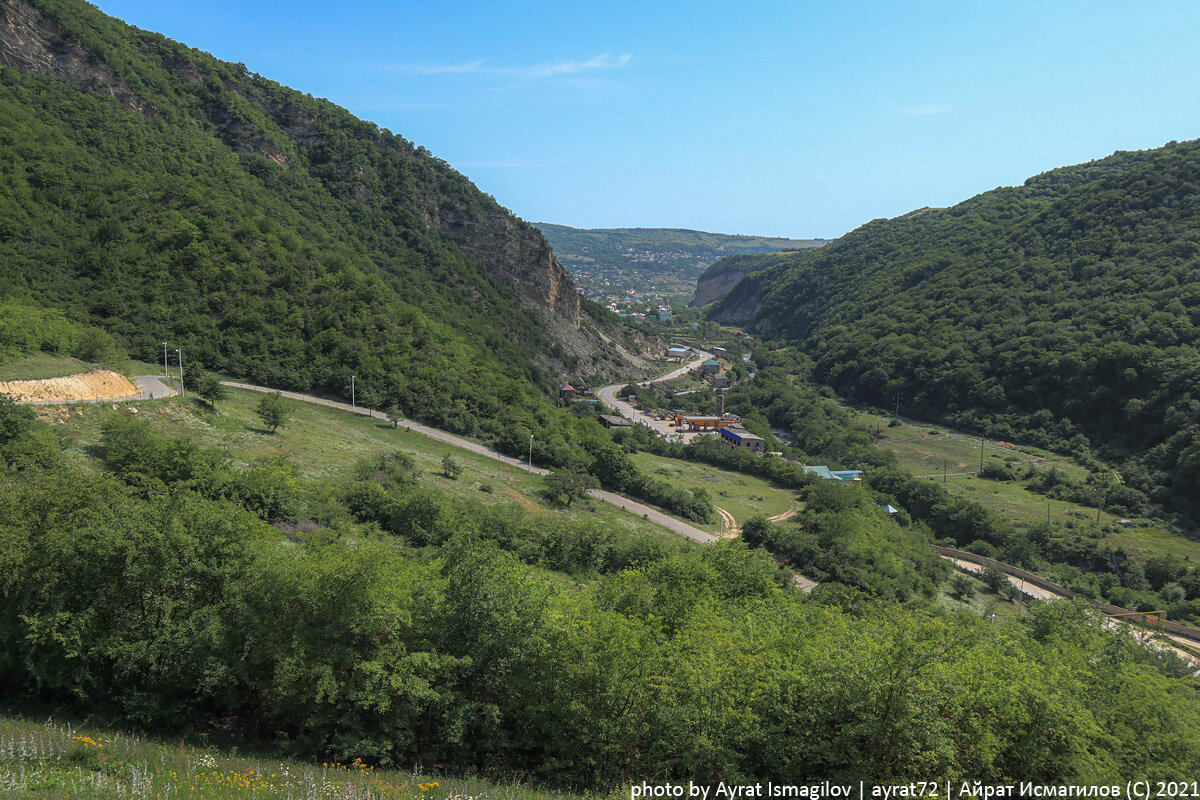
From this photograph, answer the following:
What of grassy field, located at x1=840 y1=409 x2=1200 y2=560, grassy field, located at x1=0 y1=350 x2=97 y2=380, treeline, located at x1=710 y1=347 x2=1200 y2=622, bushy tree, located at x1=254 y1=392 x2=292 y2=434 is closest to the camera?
grassy field, located at x1=0 y1=350 x2=97 y2=380

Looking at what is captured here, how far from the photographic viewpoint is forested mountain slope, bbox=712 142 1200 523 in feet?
212

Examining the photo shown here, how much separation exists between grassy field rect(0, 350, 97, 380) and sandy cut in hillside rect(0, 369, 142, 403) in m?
0.38

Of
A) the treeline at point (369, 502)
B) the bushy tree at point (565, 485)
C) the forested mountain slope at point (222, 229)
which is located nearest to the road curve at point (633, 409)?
the forested mountain slope at point (222, 229)

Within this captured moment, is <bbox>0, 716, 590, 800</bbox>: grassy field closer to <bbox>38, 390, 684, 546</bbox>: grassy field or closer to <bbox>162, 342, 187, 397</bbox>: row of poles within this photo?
<bbox>38, 390, 684, 546</bbox>: grassy field

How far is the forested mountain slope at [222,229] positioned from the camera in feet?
142

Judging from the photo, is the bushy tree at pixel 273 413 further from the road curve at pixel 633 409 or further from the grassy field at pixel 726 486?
the road curve at pixel 633 409

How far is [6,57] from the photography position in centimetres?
5341

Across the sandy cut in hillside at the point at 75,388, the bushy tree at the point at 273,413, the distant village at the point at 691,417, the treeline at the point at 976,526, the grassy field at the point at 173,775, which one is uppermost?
the sandy cut in hillside at the point at 75,388

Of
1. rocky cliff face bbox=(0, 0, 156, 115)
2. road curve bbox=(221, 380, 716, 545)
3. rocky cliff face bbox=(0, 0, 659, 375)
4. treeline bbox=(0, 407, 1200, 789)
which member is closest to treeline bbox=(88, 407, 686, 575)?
treeline bbox=(0, 407, 1200, 789)

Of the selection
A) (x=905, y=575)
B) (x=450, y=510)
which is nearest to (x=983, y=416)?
(x=905, y=575)

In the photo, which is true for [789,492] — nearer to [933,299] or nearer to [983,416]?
[983,416]

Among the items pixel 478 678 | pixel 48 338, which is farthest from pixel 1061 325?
pixel 48 338

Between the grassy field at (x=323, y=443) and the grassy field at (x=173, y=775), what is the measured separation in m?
16.5

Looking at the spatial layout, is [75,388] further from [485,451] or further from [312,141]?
[312,141]
